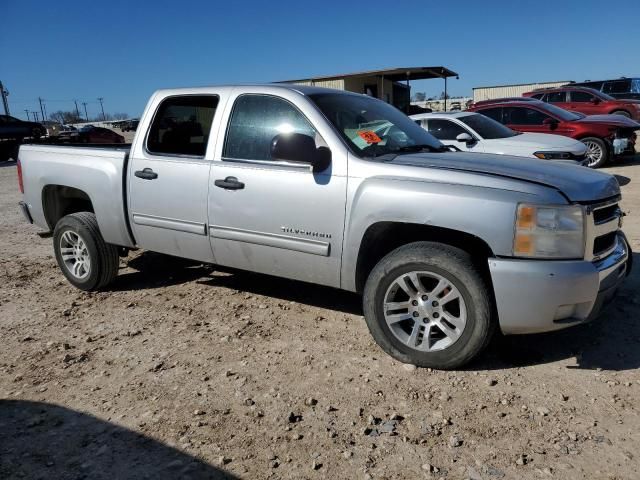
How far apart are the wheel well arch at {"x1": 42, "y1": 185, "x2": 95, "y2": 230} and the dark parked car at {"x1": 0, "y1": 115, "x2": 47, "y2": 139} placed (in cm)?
2033

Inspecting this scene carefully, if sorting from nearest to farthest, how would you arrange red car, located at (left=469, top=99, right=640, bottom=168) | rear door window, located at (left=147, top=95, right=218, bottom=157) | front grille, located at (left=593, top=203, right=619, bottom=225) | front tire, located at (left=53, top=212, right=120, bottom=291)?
front grille, located at (left=593, top=203, right=619, bottom=225)
rear door window, located at (left=147, top=95, right=218, bottom=157)
front tire, located at (left=53, top=212, right=120, bottom=291)
red car, located at (left=469, top=99, right=640, bottom=168)

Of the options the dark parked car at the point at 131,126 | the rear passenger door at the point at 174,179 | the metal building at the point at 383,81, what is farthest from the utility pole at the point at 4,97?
the rear passenger door at the point at 174,179

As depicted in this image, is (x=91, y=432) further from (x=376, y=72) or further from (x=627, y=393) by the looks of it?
(x=376, y=72)

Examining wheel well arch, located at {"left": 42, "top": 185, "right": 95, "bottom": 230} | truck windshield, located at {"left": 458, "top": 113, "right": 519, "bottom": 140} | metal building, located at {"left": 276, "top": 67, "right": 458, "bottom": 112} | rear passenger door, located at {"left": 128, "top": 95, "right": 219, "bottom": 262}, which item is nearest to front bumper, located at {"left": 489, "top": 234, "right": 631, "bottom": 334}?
rear passenger door, located at {"left": 128, "top": 95, "right": 219, "bottom": 262}

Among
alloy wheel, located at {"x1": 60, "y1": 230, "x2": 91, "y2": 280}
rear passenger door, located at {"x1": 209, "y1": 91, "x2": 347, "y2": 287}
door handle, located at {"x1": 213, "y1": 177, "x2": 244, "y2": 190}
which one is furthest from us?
alloy wheel, located at {"x1": 60, "y1": 230, "x2": 91, "y2": 280}

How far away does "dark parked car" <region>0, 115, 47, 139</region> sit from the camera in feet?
72.6

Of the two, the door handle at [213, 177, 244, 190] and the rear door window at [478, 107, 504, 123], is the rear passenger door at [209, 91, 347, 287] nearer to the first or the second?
the door handle at [213, 177, 244, 190]

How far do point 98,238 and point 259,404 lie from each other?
2.66 m

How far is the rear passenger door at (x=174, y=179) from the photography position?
13.3 ft

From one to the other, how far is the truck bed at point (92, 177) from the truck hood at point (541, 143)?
637 cm

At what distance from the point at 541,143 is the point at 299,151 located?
6585mm

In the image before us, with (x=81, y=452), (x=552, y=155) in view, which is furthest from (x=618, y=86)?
(x=81, y=452)

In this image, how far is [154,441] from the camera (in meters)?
2.63

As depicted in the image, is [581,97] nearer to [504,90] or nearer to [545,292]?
[545,292]
